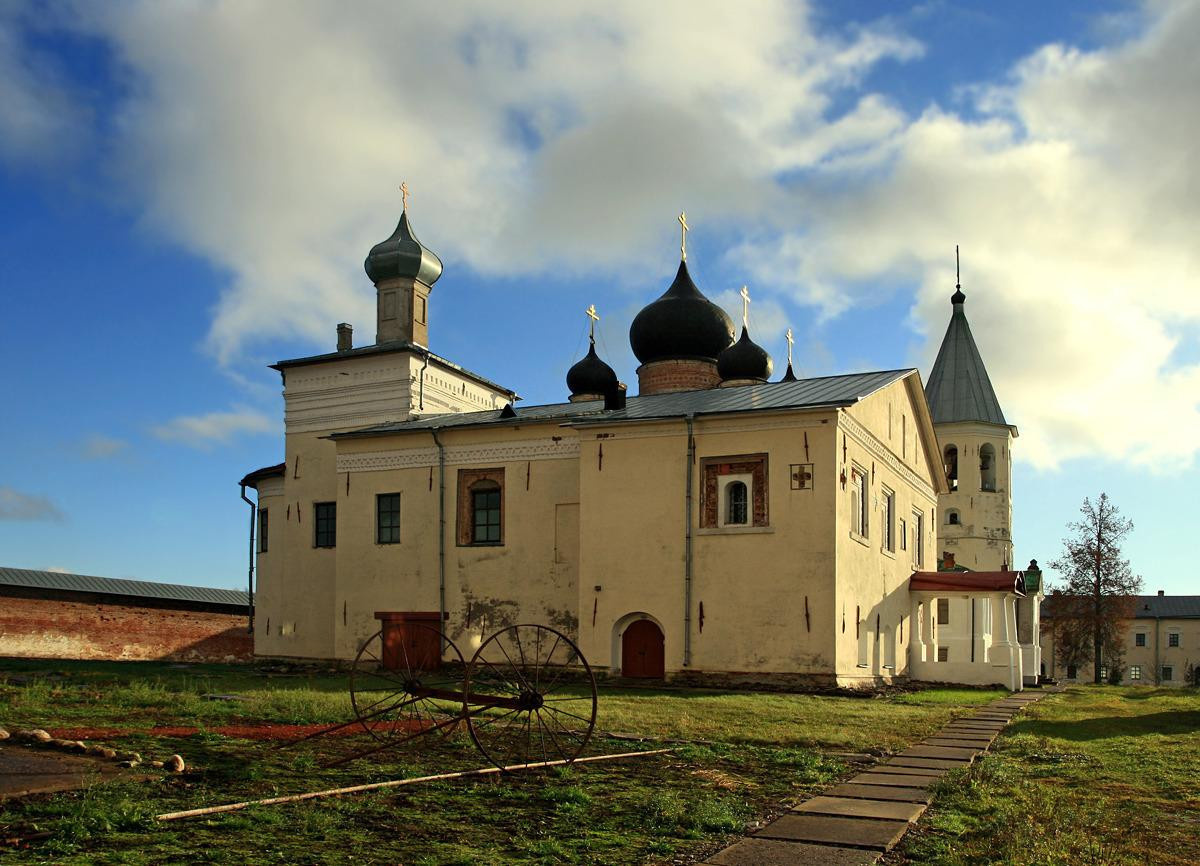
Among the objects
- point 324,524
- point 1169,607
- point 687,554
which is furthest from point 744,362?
point 1169,607

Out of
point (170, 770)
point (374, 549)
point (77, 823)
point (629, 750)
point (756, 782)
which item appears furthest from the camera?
point (374, 549)

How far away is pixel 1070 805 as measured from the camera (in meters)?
8.44

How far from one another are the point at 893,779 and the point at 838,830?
2.59 m

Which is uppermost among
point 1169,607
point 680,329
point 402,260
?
point 402,260

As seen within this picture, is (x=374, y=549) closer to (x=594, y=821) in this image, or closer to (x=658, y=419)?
(x=658, y=419)

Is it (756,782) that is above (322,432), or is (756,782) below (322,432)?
below

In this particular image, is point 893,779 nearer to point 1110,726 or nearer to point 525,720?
point 525,720

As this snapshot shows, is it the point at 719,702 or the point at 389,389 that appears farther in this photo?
the point at 389,389

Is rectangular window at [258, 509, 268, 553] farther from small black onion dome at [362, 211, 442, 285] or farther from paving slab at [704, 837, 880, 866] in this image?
paving slab at [704, 837, 880, 866]

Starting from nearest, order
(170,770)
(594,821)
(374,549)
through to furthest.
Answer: (594,821) → (170,770) → (374,549)

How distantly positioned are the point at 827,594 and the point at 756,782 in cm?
1288

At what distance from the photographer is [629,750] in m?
10.8

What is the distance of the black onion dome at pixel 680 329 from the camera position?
1258 inches

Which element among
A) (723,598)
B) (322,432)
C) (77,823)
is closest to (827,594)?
(723,598)
